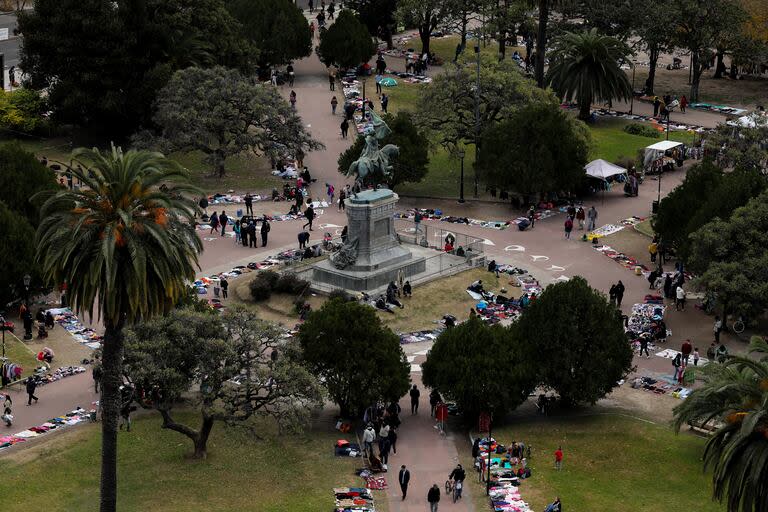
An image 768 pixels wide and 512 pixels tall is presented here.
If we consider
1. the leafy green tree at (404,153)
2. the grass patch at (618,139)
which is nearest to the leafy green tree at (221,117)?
the leafy green tree at (404,153)

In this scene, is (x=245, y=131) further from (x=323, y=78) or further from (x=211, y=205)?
(x=323, y=78)

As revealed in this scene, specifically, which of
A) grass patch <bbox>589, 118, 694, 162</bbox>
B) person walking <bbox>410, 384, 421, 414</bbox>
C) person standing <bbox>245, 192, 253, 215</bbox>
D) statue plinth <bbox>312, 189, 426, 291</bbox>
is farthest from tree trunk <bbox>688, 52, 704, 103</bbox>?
person walking <bbox>410, 384, 421, 414</bbox>

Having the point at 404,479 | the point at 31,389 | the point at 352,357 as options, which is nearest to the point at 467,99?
the point at 352,357

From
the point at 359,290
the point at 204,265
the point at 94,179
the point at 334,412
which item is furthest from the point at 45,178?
the point at 94,179

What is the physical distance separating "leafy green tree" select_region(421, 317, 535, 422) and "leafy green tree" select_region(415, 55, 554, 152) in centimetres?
3590

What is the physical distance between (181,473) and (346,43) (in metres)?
68.5

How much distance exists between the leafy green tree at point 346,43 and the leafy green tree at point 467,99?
23.8 m

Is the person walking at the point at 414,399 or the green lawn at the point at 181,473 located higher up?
the person walking at the point at 414,399

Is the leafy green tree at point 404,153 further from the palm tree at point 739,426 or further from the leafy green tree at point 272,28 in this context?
the palm tree at point 739,426

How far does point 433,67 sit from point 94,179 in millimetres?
81985

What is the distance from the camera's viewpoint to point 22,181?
318 feet

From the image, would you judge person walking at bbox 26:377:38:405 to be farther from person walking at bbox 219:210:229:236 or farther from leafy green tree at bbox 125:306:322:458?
person walking at bbox 219:210:229:236

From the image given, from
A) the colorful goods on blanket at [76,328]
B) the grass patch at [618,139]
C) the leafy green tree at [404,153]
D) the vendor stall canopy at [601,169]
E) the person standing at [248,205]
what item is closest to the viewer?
the colorful goods on blanket at [76,328]

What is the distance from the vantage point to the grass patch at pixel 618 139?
123375 millimetres
